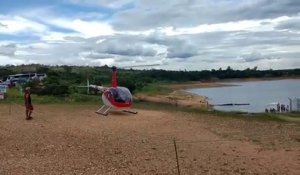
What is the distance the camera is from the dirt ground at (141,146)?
14391mm

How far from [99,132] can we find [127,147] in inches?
162

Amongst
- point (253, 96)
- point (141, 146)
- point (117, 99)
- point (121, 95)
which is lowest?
point (253, 96)

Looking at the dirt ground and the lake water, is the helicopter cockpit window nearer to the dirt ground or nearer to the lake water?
the dirt ground

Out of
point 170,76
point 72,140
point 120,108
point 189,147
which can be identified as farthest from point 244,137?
point 170,76

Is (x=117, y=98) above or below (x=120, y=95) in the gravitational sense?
below

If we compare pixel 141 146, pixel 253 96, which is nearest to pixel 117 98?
pixel 141 146

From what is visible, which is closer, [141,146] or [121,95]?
[141,146]

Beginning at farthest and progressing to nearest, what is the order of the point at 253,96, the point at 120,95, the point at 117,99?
the point at 253,96 → the point at 120,95 → the point at 117,99

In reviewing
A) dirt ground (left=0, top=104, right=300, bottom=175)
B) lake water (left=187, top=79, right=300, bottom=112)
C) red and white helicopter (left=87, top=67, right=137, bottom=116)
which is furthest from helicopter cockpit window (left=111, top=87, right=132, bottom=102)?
lake water (left=187, top=79, right=300, bottom=112)

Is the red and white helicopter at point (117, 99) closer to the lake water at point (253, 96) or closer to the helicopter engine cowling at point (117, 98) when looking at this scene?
the helicopter engine cowling at point (117, 98)

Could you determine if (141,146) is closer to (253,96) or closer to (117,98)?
(117,98)

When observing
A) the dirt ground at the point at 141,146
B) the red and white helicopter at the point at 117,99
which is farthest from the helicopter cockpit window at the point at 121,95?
the dirt ground at the point at 141,146

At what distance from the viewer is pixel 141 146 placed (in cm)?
1802

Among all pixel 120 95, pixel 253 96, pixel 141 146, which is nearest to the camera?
pixel 141 146
